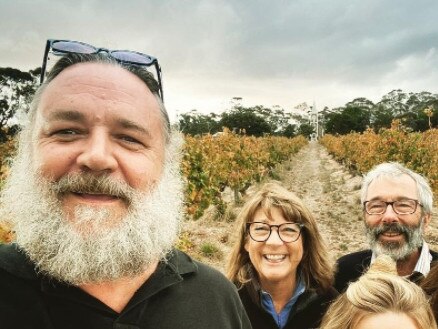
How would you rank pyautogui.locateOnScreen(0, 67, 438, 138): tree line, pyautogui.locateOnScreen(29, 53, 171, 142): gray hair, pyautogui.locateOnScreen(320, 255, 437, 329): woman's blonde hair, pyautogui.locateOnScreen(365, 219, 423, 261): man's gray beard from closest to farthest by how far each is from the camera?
pyautogui.locateOnScreen(29, 53, 171, 142): gray hair → pyautogui.locateOnScreen(320, 255, 437, 329): woman's blonde hair → pyautogui.locateOnScreen(365, 219, 423, 261): man's gray beard → pyautogui.locateOnScreen(0, 67, 438, 138): tree line

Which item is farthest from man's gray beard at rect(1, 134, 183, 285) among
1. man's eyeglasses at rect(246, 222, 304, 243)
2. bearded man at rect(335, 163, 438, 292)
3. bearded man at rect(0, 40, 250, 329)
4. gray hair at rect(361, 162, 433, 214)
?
gray hair at rect(361, 162, 433, 214)

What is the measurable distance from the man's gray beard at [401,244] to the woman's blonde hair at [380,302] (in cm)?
100

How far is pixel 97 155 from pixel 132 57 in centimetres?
48

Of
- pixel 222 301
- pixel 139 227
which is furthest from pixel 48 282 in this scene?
pixel 222 301

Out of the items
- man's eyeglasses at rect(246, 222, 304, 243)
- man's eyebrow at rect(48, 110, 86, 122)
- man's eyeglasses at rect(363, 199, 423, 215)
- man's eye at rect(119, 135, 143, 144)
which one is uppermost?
man's eyebrow at rect(48, 110, 86, 122)

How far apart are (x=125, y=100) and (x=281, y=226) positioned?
159cm

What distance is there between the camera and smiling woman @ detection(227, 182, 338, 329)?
100 inches

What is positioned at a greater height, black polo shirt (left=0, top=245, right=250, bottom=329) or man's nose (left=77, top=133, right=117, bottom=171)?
man's nose (left=77, top=133, right=117, bottom=171)

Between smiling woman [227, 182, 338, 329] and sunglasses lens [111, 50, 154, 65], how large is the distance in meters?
1.48

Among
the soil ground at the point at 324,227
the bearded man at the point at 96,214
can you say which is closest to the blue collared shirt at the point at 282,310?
the bearded man at the point at 96,214

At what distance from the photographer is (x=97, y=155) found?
49.1 inches

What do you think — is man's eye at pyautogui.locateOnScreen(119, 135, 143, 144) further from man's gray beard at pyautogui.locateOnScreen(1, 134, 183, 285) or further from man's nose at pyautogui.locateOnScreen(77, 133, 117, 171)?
man's gray beard at pyautogui.locateOnScreen(1, 134, 183, 285)

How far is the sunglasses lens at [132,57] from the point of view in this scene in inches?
58.4

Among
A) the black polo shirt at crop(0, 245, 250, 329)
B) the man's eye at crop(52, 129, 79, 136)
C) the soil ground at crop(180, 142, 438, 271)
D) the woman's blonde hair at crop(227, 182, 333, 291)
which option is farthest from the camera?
the soil ground at crop(180, 142, 438, 271)
